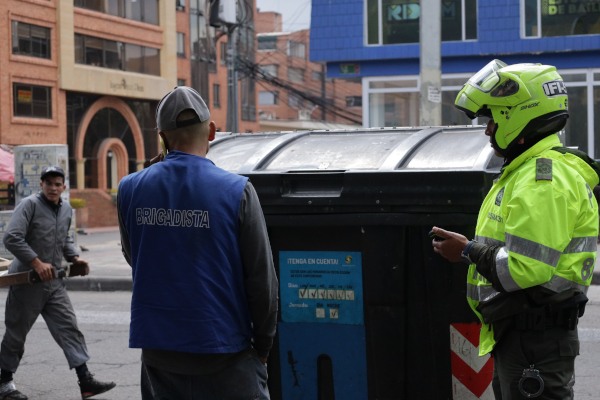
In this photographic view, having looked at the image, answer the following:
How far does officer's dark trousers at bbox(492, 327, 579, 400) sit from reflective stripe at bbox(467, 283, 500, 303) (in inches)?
5.5

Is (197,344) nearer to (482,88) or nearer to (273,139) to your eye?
(482,88)

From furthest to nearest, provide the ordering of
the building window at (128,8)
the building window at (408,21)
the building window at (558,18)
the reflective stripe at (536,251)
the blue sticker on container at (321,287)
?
the building window at (128,8) → the building window at (408,21) → the building window at (558,18) → the blue sticker on container at (321,287) → the reflective stripe at (536,251)

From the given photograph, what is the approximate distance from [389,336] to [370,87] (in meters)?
17.8

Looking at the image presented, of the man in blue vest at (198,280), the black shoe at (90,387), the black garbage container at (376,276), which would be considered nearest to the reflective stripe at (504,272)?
the man in blue vest at (198,280)

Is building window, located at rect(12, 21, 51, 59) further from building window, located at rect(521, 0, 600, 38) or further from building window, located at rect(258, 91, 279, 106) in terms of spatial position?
building window, located at rect(258, 91, 279, 106)

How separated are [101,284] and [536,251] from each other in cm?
1031

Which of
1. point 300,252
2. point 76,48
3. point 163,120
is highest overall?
point 76,48

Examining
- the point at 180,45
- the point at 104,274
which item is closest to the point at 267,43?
the point at 180,45

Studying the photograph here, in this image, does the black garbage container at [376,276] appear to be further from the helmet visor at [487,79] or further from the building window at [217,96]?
the building window at [217,96]

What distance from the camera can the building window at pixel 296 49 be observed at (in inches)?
2825

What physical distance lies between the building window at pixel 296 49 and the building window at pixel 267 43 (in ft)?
4.32

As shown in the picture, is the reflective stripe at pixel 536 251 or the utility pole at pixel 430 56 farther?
the utility pole at pixel 430 56

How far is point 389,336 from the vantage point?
12.8 feet

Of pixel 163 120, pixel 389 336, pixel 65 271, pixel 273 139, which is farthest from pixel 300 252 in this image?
pixel 65 271
